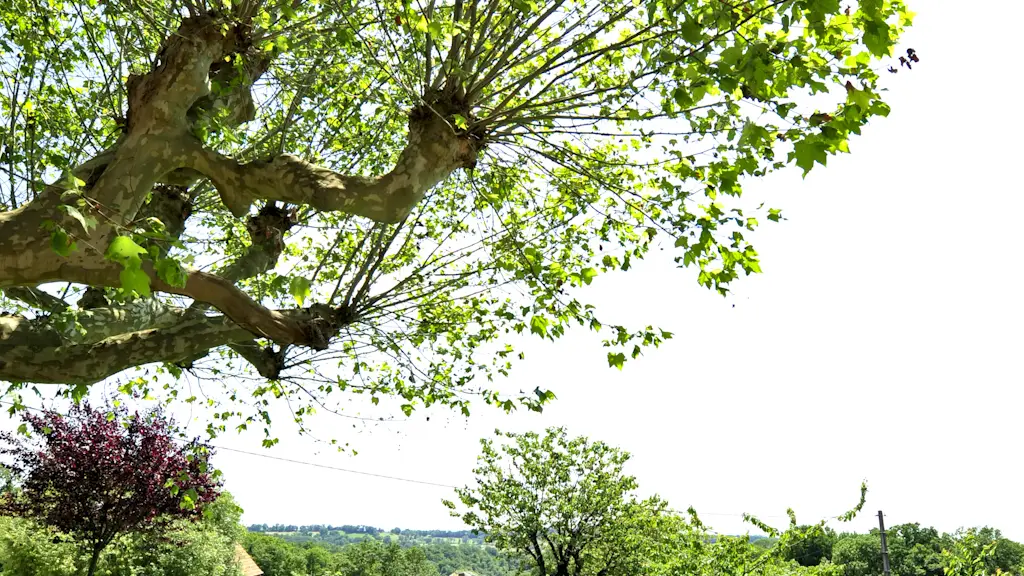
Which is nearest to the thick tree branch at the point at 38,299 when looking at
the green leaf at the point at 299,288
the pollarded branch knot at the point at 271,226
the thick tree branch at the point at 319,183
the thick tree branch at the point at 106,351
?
the thick tree branch at the point at 106,351

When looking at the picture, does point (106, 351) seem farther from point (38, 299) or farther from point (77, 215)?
point (77, 215)

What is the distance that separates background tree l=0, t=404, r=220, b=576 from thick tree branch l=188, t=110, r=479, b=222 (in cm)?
1080

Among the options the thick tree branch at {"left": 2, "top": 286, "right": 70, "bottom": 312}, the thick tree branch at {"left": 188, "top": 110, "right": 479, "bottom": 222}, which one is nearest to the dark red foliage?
the thick tree branch at {"left": 2, "top": 286, "right": 70, "bottom": 312}

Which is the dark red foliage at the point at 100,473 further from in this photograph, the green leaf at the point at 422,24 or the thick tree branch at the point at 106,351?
the green leaf at the point at 422,24

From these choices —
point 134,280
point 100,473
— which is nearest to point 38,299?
point 134,280

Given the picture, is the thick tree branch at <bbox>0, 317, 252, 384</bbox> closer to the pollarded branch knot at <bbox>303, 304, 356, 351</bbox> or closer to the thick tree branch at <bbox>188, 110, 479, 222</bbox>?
the pollarded branch knot at <bbox>303, 304, 356, 351</bbox>

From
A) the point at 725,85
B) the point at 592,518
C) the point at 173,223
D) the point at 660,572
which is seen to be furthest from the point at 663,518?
the point at 725,85

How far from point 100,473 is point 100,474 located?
0.08ft

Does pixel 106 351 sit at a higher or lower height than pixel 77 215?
higher

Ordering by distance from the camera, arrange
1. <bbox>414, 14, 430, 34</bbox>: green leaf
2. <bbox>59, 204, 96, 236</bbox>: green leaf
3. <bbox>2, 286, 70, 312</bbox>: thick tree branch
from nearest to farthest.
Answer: <bbox>59, 204, 96, 236</bbox>: green leaf
<bbox>414, 14, 430, 34</bbox>: green leaf
<bbox>2, 286, 70, 312</bbox>: thick tree branch

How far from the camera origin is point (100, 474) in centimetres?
1341

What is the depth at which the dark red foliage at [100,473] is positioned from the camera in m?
13.3

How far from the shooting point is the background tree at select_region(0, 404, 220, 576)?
43.8ft

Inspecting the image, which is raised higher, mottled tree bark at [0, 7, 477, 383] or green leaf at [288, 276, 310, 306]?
mottled tree bark at [0, 7, 477, 383]
